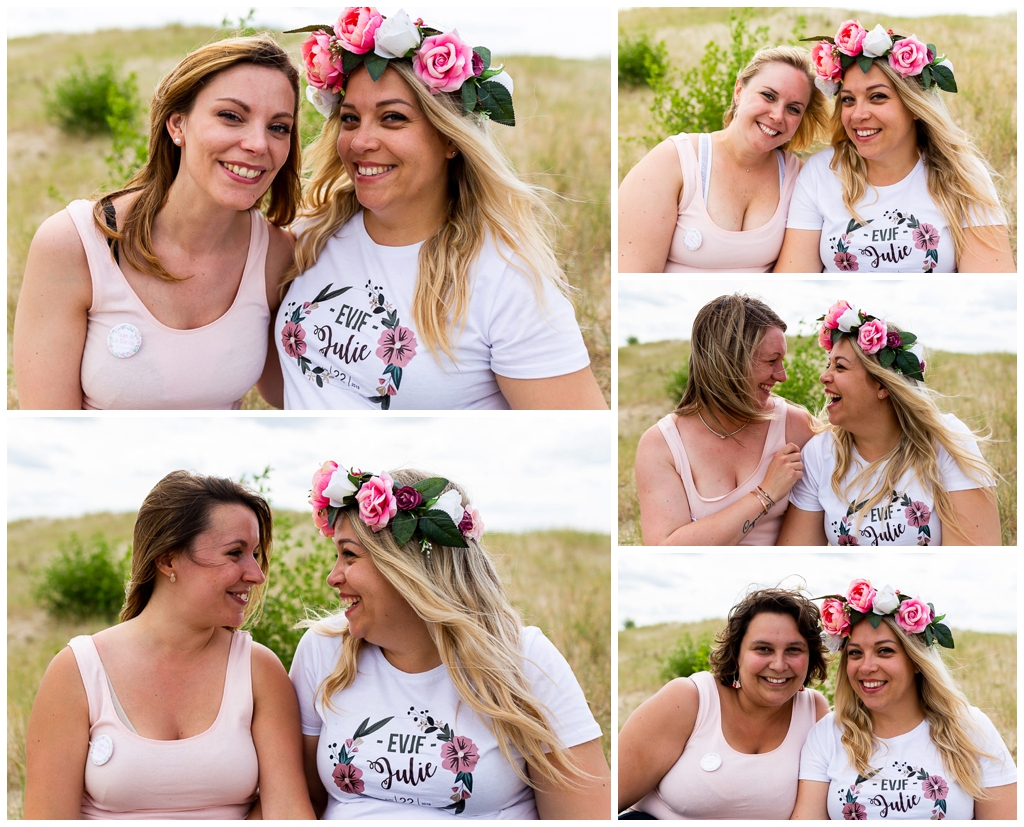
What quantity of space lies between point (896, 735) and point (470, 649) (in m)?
1.32

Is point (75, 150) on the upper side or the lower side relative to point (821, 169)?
upper

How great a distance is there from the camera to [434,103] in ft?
9.22

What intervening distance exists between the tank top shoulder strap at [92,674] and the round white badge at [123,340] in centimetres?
77

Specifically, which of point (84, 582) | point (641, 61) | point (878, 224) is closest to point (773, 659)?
point (878, 224)

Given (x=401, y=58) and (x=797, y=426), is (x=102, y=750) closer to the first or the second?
(x=401, y=58)

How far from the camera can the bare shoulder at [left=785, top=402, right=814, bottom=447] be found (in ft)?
10.8

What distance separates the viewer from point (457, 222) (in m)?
2.95

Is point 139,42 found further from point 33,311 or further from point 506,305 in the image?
point 506,305

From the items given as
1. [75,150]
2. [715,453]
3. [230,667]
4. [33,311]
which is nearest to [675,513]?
[715,453]

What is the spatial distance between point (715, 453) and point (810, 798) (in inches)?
41.1

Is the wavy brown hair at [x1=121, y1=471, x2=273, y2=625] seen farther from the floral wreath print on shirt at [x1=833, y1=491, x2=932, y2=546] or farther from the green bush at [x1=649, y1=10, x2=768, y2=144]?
the green bush at [x1=649, y1=10, x2=768, y2=144]

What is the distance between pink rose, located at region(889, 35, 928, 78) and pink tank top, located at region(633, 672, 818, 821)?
1920mm

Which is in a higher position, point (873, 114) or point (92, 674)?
point (873, 114)

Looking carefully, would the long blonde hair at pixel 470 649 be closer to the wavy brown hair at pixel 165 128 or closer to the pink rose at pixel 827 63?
the wavy brown hair at pixel 165 128
